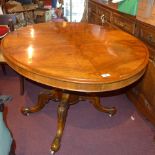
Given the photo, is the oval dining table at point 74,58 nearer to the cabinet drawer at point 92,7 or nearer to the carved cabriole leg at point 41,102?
the carved cabriole leg at point 41,102

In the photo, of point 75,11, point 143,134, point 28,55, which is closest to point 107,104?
point 143,134

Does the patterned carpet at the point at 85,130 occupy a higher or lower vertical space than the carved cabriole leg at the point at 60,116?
lower

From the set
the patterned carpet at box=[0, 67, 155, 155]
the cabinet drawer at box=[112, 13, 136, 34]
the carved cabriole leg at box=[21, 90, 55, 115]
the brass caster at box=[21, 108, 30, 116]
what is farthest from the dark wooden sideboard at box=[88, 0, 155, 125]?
the brass caster at box=[21, 108, 30, 116]

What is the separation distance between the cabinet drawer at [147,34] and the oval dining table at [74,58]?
16 cm

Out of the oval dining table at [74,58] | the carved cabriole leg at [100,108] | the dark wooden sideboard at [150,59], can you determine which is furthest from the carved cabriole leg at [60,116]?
the dark wooden sideboard at [150,59]

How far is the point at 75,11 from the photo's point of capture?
3.86m

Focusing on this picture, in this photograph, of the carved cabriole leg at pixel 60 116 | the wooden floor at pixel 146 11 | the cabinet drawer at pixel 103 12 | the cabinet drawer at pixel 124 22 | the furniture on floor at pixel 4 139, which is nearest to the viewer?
the furniture on floor at pixel 4 139

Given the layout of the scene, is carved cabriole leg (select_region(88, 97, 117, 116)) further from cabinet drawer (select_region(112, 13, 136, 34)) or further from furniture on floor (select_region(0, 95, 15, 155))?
furniture on floor (select_region(0, 95, 15, 155))

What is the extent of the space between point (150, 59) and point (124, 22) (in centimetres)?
51

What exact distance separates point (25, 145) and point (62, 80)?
84cm

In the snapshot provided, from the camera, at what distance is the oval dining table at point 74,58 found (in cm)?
91

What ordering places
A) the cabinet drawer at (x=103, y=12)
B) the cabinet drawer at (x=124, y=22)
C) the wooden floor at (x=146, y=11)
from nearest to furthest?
the wooden floor at (x=146, y=11) → the cabinet drawer at (x=124, y=22) → the cabinet drawer at (x=103, y=12)

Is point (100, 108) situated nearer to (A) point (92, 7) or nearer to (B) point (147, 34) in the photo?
(B) point (147, 34)

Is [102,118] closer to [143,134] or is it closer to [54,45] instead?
[143,134]
